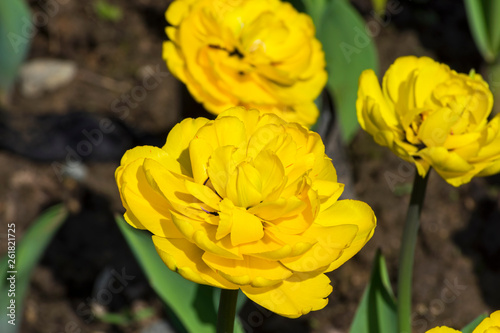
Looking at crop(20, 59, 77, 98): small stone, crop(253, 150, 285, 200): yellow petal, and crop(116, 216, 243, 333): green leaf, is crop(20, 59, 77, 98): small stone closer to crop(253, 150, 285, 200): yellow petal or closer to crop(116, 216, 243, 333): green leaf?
crop(116, 216, 243, 333): green leaf

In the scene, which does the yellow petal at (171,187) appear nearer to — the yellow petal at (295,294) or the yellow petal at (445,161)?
the yellow petal at (295,294)

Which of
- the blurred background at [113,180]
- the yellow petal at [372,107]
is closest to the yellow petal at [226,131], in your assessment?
the yellow petal at [372,107]

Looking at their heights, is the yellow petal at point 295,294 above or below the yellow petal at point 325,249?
below

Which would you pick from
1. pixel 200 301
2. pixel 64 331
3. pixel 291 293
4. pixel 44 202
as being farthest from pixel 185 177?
pixel 44 202

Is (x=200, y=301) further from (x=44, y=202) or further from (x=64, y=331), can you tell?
(x=44, y=202)

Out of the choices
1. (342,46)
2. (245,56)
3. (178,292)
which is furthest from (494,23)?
(178,292)

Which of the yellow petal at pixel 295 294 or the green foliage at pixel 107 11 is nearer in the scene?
the yellow petal at pixel 295 294
